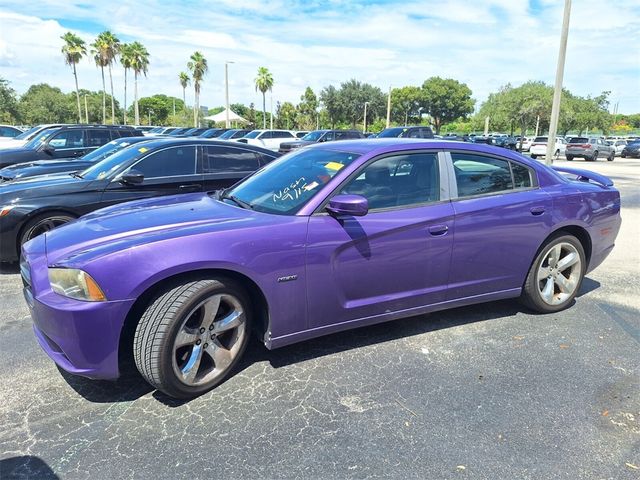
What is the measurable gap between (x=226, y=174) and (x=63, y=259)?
13.1 ft

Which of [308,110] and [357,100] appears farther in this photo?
[308,110]

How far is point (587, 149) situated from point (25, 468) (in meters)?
34.4

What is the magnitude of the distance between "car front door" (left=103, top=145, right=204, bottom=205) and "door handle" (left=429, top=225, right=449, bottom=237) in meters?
3.83

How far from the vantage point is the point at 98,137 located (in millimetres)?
12117

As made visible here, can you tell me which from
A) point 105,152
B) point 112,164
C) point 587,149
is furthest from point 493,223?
point 587,149

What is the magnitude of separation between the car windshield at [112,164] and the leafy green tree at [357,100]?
6418cm

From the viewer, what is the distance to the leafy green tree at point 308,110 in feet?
241

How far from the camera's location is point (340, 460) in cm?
237

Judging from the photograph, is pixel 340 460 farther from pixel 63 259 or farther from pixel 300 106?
pixel 300 106

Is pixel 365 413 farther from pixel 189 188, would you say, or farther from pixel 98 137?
pixel 98 137

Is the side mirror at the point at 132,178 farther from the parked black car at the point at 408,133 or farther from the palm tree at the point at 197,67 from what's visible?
the palm tree at the point at 197,67

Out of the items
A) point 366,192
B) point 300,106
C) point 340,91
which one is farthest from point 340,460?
point 300,106

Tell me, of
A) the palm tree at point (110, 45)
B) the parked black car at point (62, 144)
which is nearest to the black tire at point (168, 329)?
the parked black car at point (62, 144)

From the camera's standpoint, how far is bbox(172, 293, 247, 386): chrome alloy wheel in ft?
9.23
